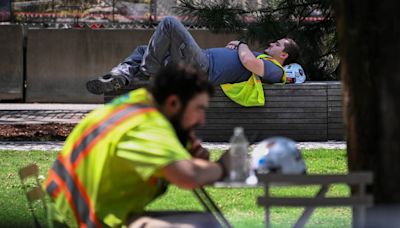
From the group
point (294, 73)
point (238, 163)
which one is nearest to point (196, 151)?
point (238, 163)

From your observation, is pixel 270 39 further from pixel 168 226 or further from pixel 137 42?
pixel 168 226

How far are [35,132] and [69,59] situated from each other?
183 inches

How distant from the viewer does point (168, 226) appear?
12.4 ft

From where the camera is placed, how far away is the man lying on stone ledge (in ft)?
31.3

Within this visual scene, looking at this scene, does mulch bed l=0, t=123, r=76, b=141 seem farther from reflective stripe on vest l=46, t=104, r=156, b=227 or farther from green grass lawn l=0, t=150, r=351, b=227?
reflective stripe on vest l=46, t=104, r=156, b=227

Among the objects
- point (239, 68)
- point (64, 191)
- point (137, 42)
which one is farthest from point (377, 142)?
point (137, 42)

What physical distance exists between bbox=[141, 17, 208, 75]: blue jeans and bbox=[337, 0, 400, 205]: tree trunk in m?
5.75

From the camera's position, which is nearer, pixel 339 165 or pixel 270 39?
pixel 339 165

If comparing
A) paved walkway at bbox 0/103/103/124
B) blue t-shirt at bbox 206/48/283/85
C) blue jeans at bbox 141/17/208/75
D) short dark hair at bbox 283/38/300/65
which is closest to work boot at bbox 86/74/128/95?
blue jeans at bbox 141/17/208/75

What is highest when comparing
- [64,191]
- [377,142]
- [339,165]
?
[377,142]

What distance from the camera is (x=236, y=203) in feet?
21.7

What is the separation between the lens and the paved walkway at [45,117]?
960 cm

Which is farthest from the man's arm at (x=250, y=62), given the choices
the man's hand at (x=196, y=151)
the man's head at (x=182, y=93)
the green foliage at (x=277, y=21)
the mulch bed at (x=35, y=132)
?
the man's head at (x=182, y=93)

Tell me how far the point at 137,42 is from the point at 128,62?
17.4ft
